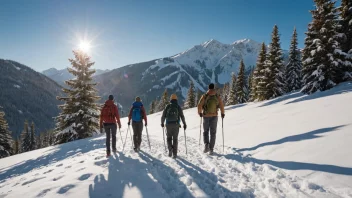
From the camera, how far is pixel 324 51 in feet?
69.4

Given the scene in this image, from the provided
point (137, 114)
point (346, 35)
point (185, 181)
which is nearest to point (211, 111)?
point (137, 114)

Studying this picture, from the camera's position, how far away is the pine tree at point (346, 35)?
20.5m

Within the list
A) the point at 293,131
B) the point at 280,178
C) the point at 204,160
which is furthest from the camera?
the point at 293,131

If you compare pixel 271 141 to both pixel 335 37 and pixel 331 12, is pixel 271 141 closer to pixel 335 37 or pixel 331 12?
pixel 335 37

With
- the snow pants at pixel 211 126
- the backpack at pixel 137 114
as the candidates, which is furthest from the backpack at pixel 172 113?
the backpack at pixel 137 114

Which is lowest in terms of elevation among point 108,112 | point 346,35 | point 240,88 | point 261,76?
point 108,112

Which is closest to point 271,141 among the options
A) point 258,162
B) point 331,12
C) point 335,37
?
point 258,162

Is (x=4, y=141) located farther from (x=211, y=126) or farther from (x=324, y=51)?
(x=324, y=51)

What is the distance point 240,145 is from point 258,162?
313 cm

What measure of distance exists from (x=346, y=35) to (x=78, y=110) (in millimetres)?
28967

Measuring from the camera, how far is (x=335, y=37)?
832 inches

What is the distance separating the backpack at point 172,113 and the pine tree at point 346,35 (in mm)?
20045

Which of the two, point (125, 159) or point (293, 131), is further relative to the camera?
point (293, 131)

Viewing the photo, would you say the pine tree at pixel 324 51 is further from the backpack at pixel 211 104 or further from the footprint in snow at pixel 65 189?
the footprint in snow at pixel 65 189
